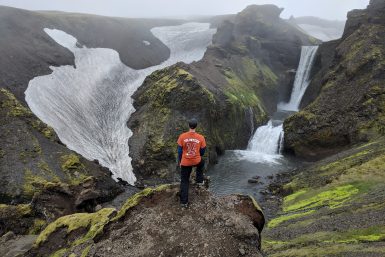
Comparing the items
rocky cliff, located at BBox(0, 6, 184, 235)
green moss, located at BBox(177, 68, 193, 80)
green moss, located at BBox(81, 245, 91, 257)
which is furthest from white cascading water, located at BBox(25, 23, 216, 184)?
green moss, located at BBox(81, 245, 91, 257)

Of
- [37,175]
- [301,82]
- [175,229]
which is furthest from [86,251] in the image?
[301,82]

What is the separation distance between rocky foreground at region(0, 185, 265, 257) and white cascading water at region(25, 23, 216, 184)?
28.5 metres

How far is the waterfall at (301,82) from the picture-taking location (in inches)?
3492

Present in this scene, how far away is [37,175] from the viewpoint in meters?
37.2

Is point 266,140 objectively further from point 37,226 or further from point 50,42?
point 50,42

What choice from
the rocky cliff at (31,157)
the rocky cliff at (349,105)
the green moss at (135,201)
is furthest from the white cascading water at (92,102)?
the green moss at (135,201)

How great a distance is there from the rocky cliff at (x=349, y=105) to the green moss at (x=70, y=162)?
3356 centimetres

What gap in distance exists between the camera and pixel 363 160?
1510 inches

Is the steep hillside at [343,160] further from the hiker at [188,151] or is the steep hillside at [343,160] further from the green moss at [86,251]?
the green moss at [86,251]

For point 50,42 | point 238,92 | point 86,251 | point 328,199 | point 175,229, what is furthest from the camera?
point 50,42

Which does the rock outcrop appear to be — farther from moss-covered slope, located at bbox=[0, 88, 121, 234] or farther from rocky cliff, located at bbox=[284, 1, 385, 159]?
rocky cliff, located at bbox=[284, 1, 385, 159]

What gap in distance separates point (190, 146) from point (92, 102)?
4761 cm

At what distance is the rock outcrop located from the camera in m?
15.7

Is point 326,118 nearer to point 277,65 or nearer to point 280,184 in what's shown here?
point 280,184
